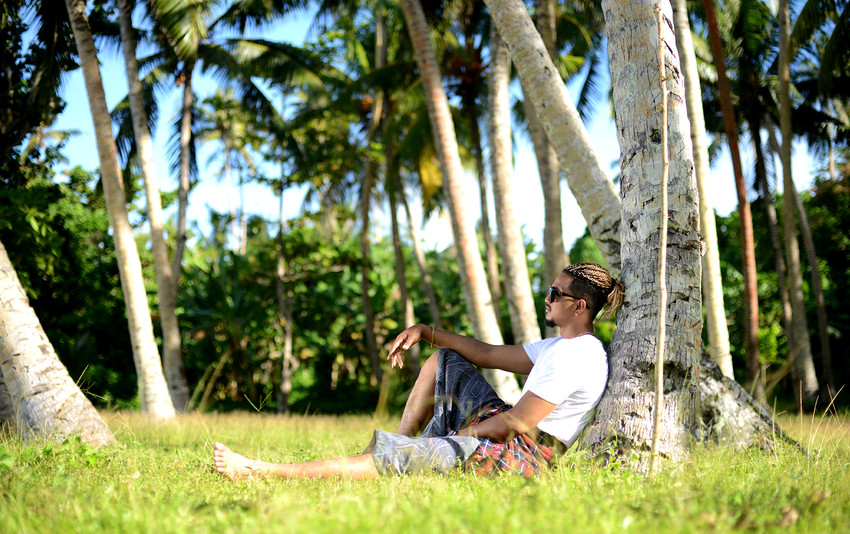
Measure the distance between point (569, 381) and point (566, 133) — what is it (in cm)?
234

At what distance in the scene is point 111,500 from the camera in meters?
2.65

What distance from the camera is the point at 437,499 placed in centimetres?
247

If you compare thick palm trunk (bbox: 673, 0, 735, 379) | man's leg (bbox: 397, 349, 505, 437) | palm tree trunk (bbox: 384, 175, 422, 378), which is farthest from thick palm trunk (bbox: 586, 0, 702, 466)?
palm tree trunk (bbox: 384, 175, 422, 378)

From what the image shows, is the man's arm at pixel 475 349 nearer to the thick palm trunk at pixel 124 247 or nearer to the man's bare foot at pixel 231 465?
the man's bare foot at pixel 231 465

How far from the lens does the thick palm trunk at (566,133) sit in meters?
4.76

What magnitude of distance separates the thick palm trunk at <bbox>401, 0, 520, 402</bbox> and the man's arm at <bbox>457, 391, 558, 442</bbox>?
15.5 ft

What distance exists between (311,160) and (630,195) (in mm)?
13071

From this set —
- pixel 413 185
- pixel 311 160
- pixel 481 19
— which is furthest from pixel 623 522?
pixel 413 185

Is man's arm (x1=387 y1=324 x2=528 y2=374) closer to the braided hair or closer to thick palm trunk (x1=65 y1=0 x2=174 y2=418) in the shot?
the braided hair

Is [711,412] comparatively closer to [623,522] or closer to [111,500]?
[623,522]

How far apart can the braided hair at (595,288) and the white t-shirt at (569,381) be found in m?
0.24

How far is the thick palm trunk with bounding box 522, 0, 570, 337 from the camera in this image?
33.0 feet

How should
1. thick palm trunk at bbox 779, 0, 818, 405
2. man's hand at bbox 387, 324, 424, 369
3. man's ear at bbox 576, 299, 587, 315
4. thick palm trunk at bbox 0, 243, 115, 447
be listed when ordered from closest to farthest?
1. man's ear at bbox 576, 299, 587, 315
2. man's hand at bbox 387, 324, 424, 369
3. thick palm trunk at bbox 0, 243, 115, 447
4. thick palm trunk at bbox 779, 0, 818, 405

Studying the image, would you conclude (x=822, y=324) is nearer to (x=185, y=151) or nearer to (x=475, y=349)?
(x=475, y=349)
